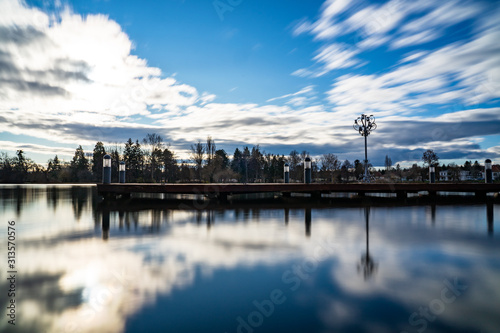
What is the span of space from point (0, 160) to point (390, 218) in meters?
84.3

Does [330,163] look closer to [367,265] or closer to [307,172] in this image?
[307,172]

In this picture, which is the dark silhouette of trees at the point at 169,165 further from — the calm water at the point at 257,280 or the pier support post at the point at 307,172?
the calm water at the point at 257,280

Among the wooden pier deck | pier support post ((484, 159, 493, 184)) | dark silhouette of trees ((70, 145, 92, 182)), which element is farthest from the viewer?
dark silhouette of trees ((70, 145, 92, 182))

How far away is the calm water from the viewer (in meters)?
3.03

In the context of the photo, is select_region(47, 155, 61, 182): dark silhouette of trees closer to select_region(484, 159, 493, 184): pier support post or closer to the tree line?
the tree line

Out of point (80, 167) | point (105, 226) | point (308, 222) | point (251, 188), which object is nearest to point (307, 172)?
point (251, 188)

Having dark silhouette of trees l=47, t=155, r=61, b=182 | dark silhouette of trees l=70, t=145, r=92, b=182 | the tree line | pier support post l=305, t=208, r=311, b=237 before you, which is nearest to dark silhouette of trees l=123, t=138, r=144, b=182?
the tree line

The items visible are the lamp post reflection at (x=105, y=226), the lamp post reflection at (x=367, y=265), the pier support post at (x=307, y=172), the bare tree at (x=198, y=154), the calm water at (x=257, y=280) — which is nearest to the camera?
the calm water at (x=257, y=280)

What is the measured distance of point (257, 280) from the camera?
4.16m

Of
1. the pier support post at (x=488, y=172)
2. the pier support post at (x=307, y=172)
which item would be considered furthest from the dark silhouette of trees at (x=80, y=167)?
the pier support post at (x=488, y=172)

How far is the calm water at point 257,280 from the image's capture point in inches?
119

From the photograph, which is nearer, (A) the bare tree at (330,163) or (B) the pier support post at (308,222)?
(B) the pier support post at (308,222)

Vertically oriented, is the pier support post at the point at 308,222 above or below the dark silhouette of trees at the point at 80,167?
below

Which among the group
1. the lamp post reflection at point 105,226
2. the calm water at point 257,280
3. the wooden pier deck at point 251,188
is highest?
the wooden pier deck at point 251,188
